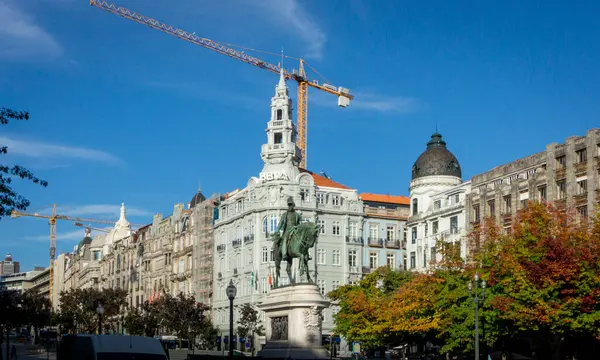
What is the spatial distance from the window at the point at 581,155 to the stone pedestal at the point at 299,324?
3121cm

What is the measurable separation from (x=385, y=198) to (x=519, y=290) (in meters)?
64.4

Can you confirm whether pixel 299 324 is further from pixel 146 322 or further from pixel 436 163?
pixel 146 322

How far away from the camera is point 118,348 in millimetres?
29578

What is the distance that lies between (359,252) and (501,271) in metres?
55.4

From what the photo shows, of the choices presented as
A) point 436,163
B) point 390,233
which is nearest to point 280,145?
point 390,233

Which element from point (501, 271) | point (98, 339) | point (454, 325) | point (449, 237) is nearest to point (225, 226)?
point (449, 237)

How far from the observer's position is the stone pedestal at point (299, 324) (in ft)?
161

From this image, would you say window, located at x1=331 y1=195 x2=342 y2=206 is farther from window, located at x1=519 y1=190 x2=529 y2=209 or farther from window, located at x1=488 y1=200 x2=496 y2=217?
window, located at x1=519 y1=190 x2=529 y2=209

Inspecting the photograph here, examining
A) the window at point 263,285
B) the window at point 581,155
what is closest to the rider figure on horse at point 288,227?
the window at point 581,155

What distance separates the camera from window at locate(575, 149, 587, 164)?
73012 mm

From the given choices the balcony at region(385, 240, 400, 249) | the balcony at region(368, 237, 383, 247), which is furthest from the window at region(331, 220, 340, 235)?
the balcony at region(385, 240, 400, 249)

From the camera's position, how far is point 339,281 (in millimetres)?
109750

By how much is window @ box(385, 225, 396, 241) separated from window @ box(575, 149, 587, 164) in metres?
43.9

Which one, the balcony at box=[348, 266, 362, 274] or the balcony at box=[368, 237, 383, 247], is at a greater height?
the balcony at box=[368, 237, 383, 247]
